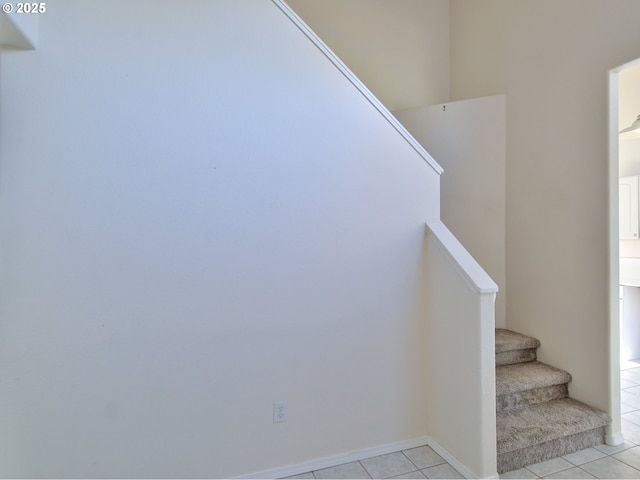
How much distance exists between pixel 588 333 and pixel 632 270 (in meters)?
1.85

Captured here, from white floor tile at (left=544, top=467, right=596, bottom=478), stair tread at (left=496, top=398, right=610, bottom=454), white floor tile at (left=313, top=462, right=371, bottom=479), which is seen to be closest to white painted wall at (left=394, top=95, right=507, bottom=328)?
stair tread at (left=496, top=398, right=610, bottom=454)

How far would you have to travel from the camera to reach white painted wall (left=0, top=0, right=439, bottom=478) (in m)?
1.68

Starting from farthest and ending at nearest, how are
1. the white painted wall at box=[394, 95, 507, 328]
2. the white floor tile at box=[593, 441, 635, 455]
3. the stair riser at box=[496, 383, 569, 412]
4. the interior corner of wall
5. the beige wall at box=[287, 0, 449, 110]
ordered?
the beige wall at box=[287, 0, 449, 110] < the white painted wall at box=[394, 95, 507, 328] < the stair riser at box=[496, 383, 569, 412] < the white floor tile at box=[593, 441, 635, 455] < the interior corner of wall

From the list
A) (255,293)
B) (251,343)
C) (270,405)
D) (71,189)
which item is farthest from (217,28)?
(270,405)

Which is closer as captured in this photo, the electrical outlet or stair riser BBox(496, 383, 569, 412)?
the electrical outlet

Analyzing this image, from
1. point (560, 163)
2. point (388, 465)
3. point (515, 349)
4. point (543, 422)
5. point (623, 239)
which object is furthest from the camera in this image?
point (623, 239)

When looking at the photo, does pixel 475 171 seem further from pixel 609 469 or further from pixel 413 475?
pixel 413 475

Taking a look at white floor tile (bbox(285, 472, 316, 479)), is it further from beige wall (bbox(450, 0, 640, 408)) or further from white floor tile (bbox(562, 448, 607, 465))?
beige wall (bbox(450, 0, 640, 408))

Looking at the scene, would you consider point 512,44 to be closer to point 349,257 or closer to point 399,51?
point 399,51

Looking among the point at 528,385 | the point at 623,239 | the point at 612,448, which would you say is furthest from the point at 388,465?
the point at 623,239

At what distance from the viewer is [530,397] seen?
242cm

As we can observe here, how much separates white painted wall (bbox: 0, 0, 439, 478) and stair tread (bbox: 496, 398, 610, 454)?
53 centimetres

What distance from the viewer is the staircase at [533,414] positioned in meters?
2.10

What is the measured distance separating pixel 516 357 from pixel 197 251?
97.9 inches
